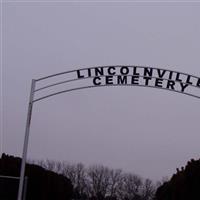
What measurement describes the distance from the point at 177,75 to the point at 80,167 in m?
76.6

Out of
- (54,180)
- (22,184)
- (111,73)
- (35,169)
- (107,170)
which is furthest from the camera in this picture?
(107,170)

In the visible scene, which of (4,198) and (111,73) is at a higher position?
(111,73)

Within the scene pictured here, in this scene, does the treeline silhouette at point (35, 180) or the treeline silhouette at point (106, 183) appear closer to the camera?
the treeline silhouette at point (35, 180)

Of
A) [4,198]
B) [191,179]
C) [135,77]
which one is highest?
[135,77]

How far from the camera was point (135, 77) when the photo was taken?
594 inches

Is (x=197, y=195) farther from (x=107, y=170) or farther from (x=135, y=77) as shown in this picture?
(x=107, y=170)

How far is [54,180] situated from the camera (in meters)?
25.2

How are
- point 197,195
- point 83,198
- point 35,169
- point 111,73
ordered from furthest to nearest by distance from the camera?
1. point 83,198
2. point 35,169
3. point 197,195
4. point 111,73

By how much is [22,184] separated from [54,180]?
36.4ft

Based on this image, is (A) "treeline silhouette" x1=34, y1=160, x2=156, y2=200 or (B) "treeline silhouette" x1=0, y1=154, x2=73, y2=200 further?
(A) "treeline silhouette" x1=34, y1=160, x2=156, y2=200

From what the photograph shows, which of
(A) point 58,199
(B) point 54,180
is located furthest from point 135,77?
(A) point 58,199

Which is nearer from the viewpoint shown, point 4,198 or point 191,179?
point 4,198

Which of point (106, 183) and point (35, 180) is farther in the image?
point (106, 183)

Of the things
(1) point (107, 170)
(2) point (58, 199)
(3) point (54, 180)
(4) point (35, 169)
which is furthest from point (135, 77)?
(1) point (107, 170)
